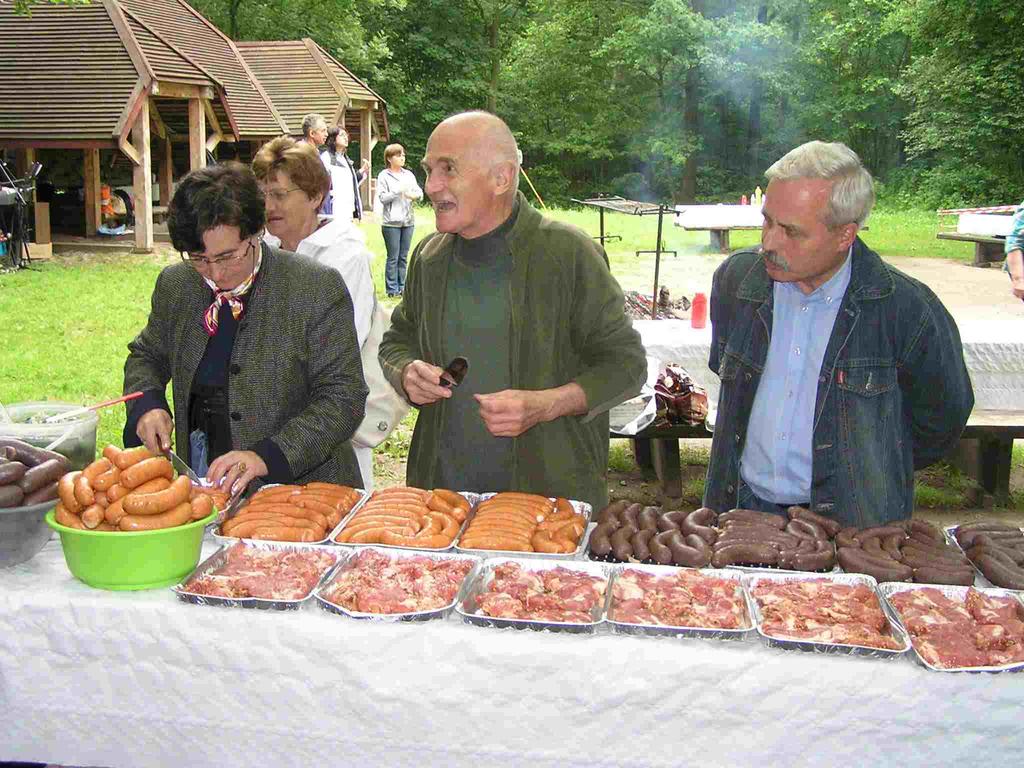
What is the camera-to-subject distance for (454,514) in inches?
118

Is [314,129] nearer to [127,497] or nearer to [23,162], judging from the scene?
[127,497]

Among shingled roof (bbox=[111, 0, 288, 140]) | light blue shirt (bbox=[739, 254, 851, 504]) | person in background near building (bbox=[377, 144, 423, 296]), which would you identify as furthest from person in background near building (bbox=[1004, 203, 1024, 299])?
shingled roof (bbox=[111, 0, 288, 140])

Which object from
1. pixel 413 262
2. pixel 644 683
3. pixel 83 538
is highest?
pixel 413 262

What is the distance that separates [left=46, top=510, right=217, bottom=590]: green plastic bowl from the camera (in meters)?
2.46

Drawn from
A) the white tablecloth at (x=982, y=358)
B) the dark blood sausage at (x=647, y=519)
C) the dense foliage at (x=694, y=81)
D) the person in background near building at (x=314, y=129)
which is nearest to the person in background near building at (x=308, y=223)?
the dark blood sausage at (x=647, y=519)

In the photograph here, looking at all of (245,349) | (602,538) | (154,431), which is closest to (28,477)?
(154,431)

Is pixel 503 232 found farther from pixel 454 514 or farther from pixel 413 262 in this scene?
pixel 454 514

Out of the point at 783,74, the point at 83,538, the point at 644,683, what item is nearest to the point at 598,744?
the point at 644,683

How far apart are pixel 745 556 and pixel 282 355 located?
5.38 ft

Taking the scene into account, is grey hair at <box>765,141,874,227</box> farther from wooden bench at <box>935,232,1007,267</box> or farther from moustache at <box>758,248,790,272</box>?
wooden bench at <box>935,232,1007,267</box>

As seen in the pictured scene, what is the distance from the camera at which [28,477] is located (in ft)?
8.70

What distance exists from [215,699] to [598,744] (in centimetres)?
90

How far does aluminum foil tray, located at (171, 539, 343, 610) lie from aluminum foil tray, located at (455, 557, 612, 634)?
37 cm

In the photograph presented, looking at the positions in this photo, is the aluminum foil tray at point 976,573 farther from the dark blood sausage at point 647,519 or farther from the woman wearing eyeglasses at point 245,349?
the woman wearing eyeglasses at point 245,349
